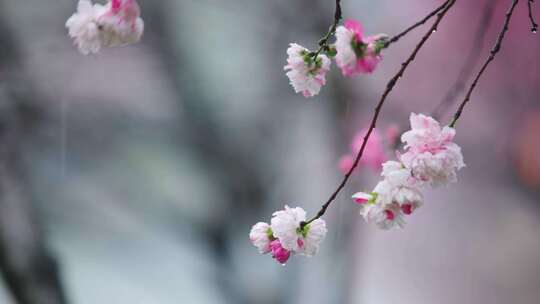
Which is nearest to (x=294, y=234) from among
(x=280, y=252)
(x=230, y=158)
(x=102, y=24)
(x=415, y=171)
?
(x=280, y=252)

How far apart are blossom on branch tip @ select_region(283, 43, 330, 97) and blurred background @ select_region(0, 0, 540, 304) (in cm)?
109

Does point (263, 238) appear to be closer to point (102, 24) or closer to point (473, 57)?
point (102, 24)

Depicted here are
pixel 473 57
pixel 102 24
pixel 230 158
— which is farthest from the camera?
pixel 230 158

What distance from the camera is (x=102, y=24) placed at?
62 centimetres

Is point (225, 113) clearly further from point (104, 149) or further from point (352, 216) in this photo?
point (352, 216)

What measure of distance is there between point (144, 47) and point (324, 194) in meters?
0.69

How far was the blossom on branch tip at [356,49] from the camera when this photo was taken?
2.06 feet

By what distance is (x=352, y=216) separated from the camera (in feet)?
6.15

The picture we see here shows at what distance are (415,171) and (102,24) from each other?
36 centimetres

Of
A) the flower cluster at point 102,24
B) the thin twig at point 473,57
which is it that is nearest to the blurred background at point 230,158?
the thin twig at point 473,57

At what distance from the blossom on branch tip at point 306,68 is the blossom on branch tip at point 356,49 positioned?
0.06 metres

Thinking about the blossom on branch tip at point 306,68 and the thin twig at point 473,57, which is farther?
the thin twig at point 473,57

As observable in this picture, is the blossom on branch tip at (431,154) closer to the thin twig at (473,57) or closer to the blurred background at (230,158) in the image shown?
the thin twig at (473,57)

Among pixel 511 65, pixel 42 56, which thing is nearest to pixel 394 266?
pixel 511 65
